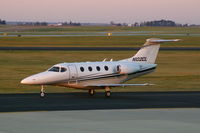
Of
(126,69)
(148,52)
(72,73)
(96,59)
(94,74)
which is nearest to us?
(72,73)

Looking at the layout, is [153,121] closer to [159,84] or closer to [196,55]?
[159,84]

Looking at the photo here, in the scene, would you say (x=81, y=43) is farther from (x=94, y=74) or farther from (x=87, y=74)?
(x=87, y=74)

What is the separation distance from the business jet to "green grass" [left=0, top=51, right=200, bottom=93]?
3798mm

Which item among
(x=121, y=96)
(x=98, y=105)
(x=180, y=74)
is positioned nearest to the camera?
(x=98, y=105)

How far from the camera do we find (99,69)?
1464 inches

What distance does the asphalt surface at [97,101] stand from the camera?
30.6 metres

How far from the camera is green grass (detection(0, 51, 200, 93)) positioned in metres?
42.9

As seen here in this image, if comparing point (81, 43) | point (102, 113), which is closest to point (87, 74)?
point (102, 113)

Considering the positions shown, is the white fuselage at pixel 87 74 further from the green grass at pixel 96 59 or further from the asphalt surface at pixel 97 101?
the green grass at pixel 96 59

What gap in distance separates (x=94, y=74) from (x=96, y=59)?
Result: 31.0m

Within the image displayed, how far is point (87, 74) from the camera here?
36.7 metres

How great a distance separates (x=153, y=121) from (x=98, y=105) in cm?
770

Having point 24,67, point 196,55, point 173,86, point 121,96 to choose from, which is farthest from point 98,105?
point 196,55

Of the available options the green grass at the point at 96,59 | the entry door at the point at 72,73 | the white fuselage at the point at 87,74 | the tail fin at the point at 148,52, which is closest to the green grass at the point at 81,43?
the green grass at the point at 96,59
